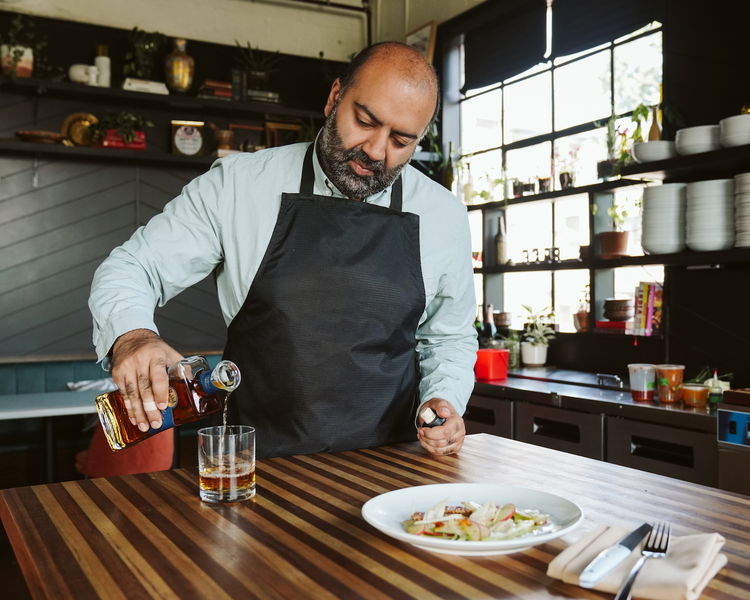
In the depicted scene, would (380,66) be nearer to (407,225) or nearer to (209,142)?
(407,225)

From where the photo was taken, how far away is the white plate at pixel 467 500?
861 millimetres

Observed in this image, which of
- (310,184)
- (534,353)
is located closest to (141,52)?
(534,353)

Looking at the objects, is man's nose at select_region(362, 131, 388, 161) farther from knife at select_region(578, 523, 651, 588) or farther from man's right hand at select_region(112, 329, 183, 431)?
knife at select_region(578, 523, 651, 588)

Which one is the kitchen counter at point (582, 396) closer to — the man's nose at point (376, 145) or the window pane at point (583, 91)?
the window pane at point (583, 91)

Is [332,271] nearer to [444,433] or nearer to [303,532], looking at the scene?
[444,433]

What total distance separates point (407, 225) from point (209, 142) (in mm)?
3887

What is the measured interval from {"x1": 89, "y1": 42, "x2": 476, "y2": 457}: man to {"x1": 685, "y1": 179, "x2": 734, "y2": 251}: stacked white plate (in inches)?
61.4

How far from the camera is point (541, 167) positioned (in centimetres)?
442

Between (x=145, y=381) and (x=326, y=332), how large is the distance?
0.49 m

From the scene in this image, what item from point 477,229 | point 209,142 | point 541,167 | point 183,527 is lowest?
point 183,527

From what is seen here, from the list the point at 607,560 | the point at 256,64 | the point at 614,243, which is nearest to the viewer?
the point at 607,560

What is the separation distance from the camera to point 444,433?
1.45 m

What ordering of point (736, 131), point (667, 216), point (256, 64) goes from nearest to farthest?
point (736, 131)
point (667, 216)
point (256, 64)

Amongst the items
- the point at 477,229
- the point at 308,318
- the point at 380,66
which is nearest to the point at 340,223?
the point at 308,318
